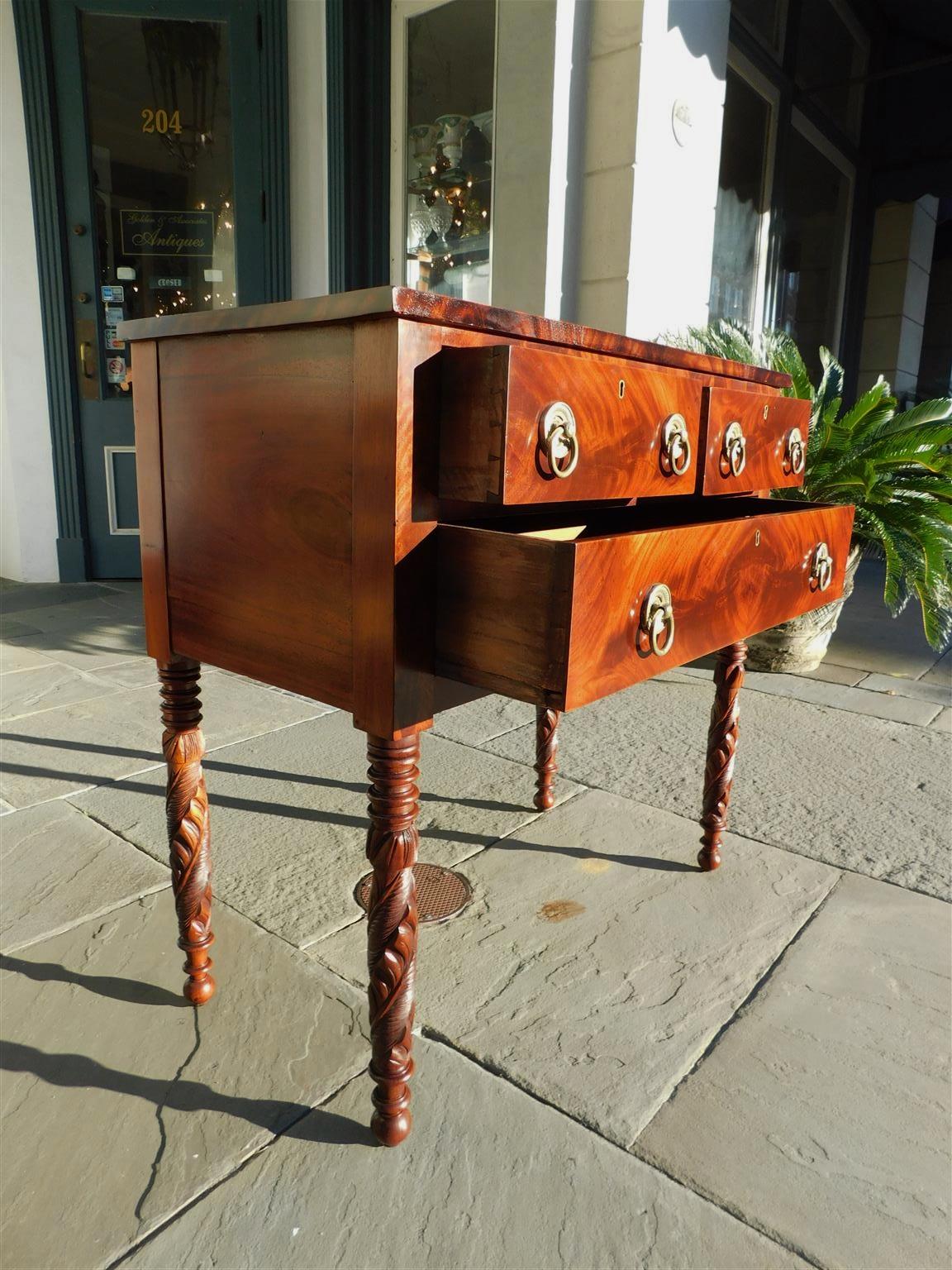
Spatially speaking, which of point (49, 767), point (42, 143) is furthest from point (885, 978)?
point (42, 143)

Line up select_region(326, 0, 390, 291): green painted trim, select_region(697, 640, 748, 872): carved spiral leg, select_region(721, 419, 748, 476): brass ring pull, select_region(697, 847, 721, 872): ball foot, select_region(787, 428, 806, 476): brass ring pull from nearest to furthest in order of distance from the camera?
select_region(721, 419, 748, 476): brass ring pull
select_region(787, 428, 806, 476): brass ring pull
select_region(697, 640, 748, 872): carved spiral leg
select_region(697, 847, 721, 872): ball foot
select_region(326, 0, 390, 291): green painted trim

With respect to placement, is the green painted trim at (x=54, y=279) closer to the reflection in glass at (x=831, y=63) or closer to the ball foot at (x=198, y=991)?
the ball foot at (x=198, y=991)

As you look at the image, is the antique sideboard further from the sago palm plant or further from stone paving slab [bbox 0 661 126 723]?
the sago palm plant

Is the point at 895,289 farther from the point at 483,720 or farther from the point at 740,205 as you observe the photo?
the point at 483,720

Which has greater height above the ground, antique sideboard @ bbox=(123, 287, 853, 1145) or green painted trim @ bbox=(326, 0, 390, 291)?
green painted trim @ bbox=(326, 0, 390, 291)

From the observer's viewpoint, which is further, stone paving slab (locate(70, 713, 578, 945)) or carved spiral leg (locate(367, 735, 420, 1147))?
stone paving slab (locate(70, 713, 578, 945))

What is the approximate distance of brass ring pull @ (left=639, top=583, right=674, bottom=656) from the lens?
112cm

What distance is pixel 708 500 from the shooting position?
2006 mm

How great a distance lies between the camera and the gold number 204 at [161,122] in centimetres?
505

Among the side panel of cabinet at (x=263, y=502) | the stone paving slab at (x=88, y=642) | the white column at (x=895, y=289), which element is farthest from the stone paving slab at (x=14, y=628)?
the white column at (x=895, y=289)

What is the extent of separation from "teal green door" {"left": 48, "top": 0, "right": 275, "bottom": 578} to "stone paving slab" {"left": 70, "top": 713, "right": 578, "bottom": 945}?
9.41 feet

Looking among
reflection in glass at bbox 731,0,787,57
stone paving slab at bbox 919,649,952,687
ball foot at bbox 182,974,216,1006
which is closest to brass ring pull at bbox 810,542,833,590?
ball foot at bbox 182,974,216,1006

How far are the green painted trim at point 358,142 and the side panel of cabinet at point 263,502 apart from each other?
12.1 ft

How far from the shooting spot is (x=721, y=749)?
2.01 meters
